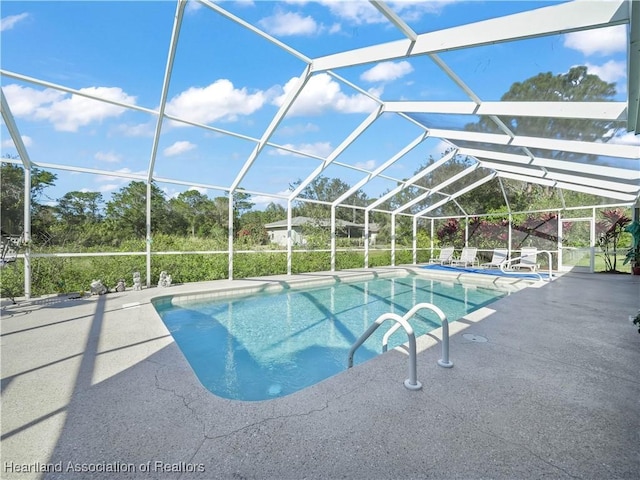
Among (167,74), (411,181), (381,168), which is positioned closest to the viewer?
(167,74)

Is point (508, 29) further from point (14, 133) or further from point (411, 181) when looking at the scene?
point (411, 181)

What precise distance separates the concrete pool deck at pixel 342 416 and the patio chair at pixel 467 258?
1135 centimetres

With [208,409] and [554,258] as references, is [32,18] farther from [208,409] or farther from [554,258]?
[554,258]

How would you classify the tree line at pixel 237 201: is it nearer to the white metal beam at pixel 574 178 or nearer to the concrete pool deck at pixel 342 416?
the white metal beam at pixel 574 178

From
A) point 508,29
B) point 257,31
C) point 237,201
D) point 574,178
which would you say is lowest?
point 237,201

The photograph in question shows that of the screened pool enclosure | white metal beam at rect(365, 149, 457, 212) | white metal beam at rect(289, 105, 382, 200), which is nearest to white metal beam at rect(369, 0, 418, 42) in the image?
the screened pool enclosure

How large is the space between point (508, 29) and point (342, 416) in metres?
4.75

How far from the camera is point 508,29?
12.4ft

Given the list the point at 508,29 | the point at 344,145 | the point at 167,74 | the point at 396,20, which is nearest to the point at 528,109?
the point at 508,29

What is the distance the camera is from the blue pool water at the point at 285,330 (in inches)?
169

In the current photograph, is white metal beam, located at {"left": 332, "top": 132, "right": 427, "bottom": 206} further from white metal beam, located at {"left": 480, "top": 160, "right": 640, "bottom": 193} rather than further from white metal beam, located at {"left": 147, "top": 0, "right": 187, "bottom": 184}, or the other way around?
white metal beam, located at {"left": 147, "top": 0, "right": 187, "bottom": 184}

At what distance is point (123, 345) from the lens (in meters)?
4.00

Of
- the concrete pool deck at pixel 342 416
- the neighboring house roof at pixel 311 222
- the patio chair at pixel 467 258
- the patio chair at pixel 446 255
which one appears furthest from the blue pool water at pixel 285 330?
the patio chair at pixel 446 255

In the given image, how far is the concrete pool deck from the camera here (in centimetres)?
185
